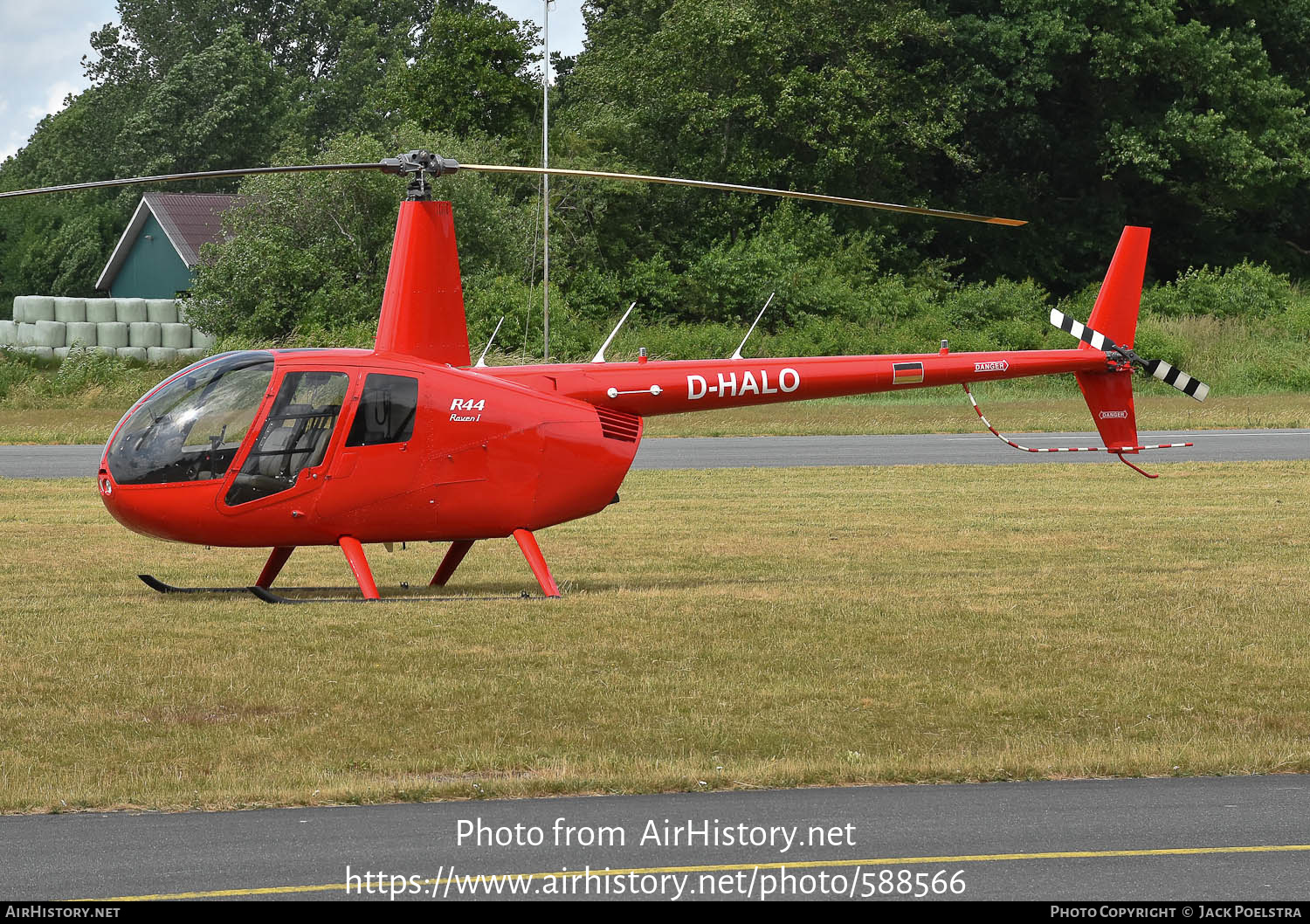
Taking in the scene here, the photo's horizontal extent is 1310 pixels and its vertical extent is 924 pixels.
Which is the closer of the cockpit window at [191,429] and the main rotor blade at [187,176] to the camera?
the main rotor blade at [187,176]

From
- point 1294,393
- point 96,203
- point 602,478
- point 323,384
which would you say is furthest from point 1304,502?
point 96,203

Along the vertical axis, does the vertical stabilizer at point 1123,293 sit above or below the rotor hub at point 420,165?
below

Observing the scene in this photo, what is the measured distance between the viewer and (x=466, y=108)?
154ft

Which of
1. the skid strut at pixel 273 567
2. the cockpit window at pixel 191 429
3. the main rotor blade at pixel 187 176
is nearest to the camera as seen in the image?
the main rotor blade at pixel 187 176

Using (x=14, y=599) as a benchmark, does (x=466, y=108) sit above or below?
above

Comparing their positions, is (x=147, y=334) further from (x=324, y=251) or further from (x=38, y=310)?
(x=324, y=251)

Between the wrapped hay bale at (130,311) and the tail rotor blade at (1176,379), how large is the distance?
115ft

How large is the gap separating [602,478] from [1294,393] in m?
31.1

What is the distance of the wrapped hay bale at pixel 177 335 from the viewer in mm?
40906

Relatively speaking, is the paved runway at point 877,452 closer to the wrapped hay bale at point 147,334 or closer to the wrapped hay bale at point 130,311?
the wrapped hay bale at point 147,334

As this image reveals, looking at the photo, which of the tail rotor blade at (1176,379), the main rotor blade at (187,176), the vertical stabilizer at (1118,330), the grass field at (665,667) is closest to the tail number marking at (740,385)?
the grass field at (665,667)

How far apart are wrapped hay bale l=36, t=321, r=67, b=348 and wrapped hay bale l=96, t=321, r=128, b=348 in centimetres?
137

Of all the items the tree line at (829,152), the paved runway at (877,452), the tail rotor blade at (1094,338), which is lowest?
the paved runway at (877,452)
